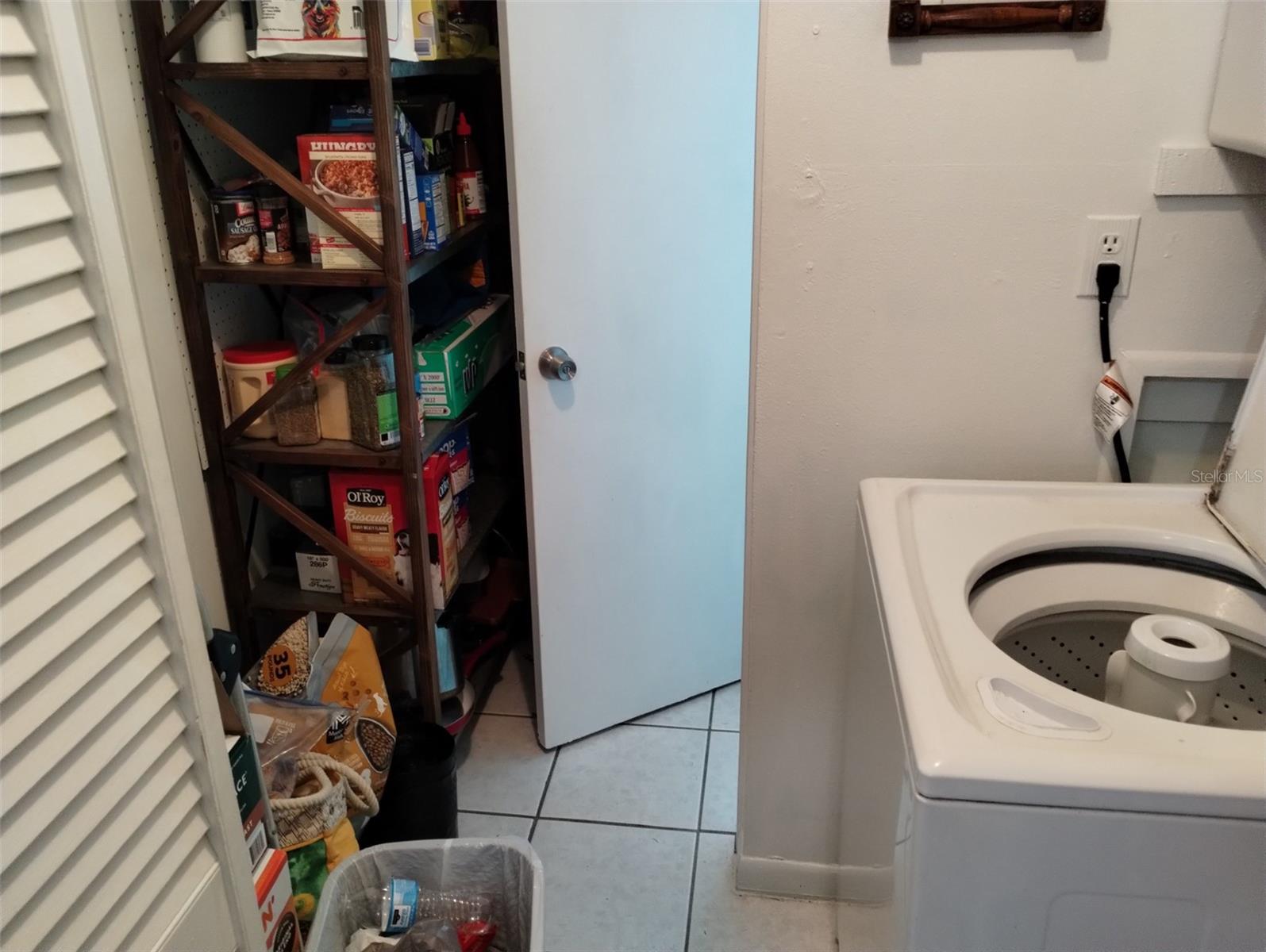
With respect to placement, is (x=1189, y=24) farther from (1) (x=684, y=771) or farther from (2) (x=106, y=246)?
(1) (x=684, y=771)

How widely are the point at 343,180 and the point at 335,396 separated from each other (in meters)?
0.38

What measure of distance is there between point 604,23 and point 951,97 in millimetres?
754

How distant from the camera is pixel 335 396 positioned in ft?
5.94

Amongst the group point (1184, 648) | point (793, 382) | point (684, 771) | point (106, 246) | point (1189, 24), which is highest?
point (1189, 24)

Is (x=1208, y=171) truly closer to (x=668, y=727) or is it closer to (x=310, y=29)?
(x=310, y=29)

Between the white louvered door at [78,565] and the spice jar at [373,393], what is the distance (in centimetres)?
84

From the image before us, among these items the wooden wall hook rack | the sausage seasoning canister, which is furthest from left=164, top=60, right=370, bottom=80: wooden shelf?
the wooden wall hook rack

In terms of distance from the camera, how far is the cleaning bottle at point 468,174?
6.73ft

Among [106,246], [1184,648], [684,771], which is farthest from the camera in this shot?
[684,771]

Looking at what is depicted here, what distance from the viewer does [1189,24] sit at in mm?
1292

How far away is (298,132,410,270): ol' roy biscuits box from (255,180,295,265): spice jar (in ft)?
0.19

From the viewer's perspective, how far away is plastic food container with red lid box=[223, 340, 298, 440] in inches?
69.1

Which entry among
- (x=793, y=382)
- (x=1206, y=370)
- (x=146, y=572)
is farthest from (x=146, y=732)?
(x=1206, y=370)

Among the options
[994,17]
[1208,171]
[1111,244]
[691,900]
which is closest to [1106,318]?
[1111,244]
